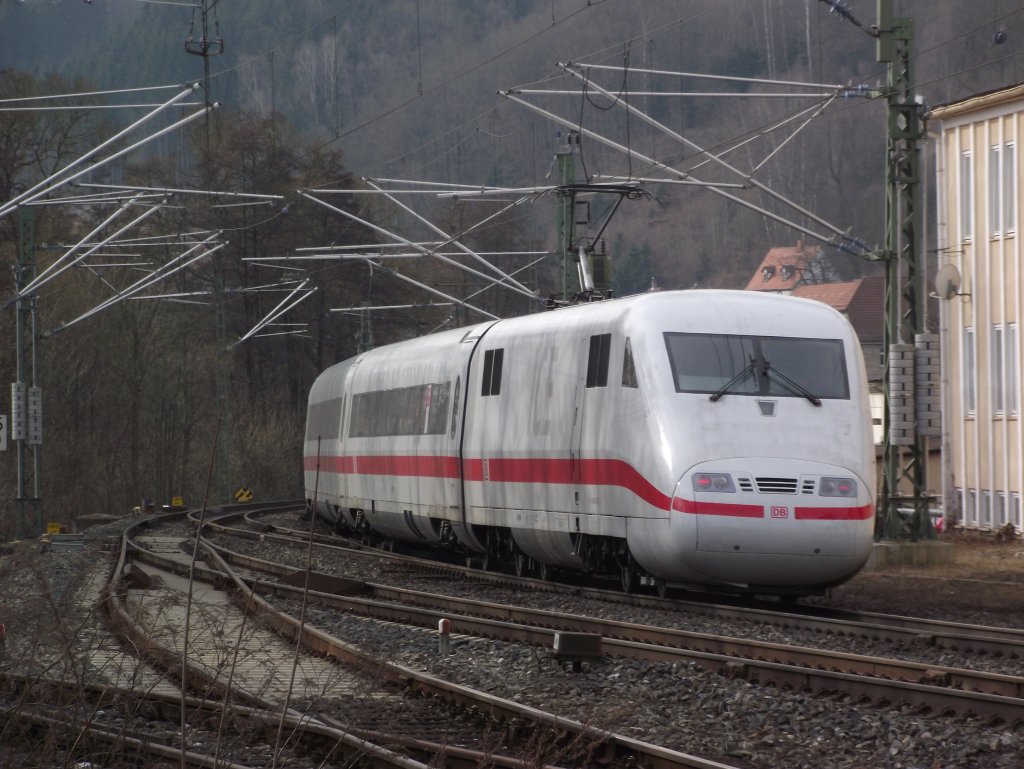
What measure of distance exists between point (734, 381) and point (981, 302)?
14.5 m

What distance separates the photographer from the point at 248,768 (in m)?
7.27

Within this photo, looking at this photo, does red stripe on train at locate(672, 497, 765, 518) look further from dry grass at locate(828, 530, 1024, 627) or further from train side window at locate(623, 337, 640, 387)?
dry grass at locate(828, 530, 1024, 627)

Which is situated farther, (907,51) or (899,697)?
(907,51)

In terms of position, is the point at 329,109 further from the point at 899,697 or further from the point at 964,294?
the point at 899,697

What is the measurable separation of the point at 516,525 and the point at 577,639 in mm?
7792

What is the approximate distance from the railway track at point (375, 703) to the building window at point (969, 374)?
17.9 metres

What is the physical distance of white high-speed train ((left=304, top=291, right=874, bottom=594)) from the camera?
14078 millimetres

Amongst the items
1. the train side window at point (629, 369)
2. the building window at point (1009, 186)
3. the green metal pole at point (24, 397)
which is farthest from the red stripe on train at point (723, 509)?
the green metal pole at point (24, 397)

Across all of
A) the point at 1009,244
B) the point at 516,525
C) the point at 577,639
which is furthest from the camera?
the point at 1009,244

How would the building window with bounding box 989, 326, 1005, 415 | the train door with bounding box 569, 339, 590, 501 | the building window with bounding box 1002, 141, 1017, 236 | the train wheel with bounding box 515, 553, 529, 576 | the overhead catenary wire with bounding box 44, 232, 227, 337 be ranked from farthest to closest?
the building window with bounding box 989, 326, 1005, 415, the overhead catenary wire with bounding box 44, 232, 227, 337, the building window with bounding box 1002, 141, 1017, 236, the train wheel with bounding box 515, 553, 529, 576, the train door with bounding box 569, 339, 590, 501

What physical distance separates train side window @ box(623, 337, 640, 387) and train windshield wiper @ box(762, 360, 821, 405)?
48.2 inches

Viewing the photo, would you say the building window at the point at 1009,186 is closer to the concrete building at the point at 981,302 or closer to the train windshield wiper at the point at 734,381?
the concrete building at the point at 981,302

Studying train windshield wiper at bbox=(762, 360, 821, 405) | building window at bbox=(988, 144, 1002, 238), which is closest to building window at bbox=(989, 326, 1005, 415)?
building window at bbox=(988, 144, 1002, 238)

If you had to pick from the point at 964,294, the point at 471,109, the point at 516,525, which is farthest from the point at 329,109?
the point at 516,525
